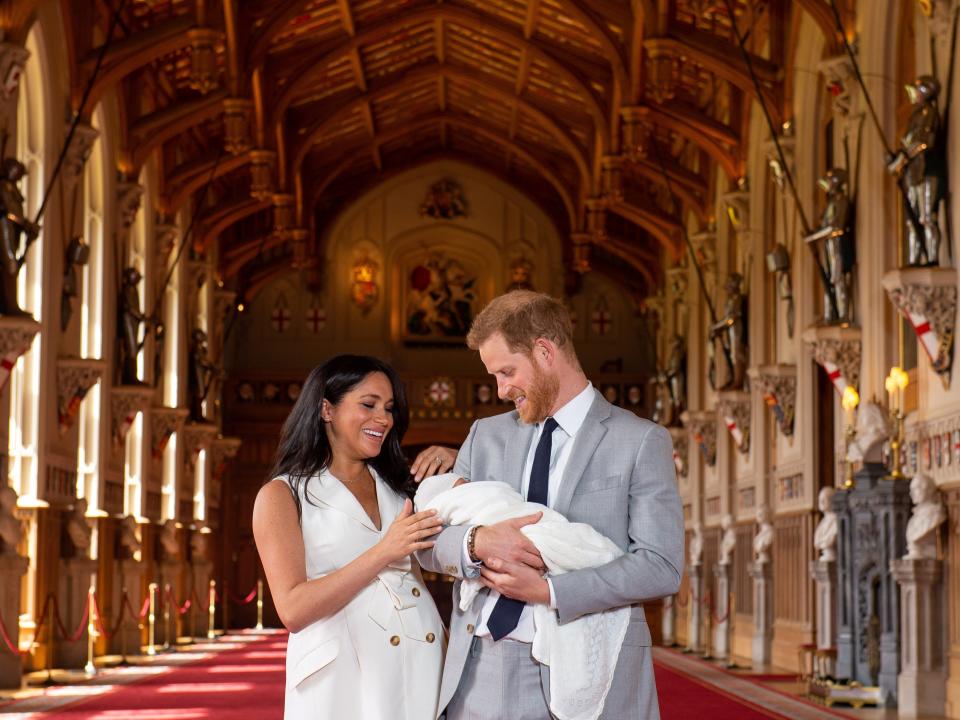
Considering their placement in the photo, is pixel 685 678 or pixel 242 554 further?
pixel 242 554

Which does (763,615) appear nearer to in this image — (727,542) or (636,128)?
(727,542)

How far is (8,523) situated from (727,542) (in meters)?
10.8

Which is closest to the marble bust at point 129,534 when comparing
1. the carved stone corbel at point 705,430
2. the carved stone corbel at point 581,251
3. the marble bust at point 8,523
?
the marble bust at point 8,523

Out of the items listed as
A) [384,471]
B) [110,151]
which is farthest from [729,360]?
[384,471]

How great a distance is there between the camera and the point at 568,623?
10.8 ft

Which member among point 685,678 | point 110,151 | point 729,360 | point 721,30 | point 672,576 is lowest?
point 685,678

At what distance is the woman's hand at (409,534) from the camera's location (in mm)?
3461

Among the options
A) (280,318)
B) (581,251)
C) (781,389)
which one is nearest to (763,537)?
(781,389)

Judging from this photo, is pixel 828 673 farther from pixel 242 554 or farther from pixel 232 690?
pixel 242 554

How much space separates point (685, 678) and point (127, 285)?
9411 millimetres

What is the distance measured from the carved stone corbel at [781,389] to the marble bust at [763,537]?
1222mm

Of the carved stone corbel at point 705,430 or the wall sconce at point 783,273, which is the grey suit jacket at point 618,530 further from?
the carved stone corbel at point 705,430

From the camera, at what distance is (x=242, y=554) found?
31.6 m

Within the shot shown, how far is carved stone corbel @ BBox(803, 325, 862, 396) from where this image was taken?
1446cm
